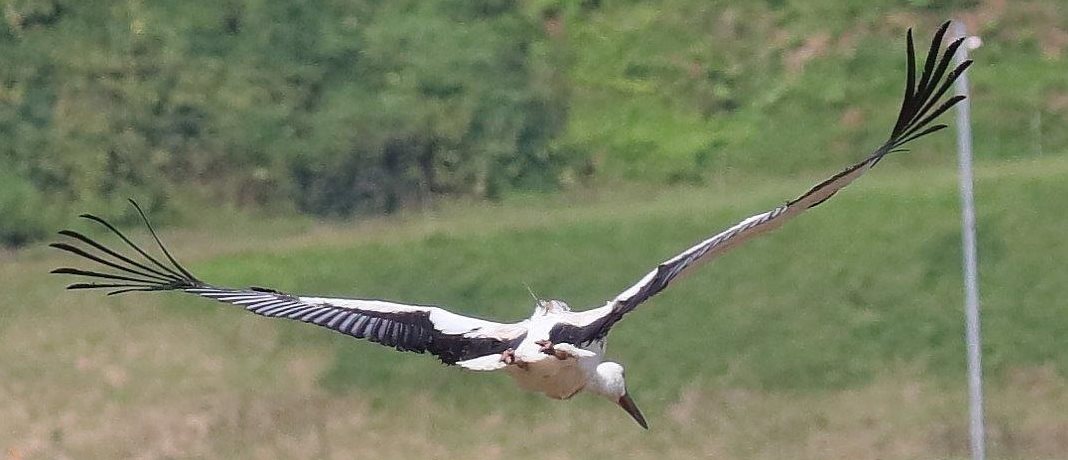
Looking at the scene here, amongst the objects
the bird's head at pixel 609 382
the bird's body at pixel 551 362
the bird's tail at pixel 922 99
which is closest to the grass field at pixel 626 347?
the bird's head at pixel 609 382

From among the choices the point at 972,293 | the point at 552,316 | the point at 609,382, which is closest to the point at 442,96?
the point at 972,293

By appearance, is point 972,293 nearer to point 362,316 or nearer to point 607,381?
→ point 607,381

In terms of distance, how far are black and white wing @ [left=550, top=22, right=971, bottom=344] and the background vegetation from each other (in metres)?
12.0

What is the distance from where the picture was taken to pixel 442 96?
90.7 ft

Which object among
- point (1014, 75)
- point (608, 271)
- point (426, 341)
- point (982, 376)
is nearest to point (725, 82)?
point (1014, 75)

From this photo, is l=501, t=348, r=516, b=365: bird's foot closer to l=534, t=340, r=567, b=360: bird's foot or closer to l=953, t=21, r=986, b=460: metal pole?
l=534, t=340, r=567, b=360: bird's foot

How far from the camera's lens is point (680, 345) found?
2152 cm

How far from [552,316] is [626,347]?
45.2 ft

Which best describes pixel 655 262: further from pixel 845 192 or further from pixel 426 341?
pixel 426 341

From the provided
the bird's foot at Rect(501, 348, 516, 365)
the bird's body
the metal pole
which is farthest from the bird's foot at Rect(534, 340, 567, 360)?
the metal pole

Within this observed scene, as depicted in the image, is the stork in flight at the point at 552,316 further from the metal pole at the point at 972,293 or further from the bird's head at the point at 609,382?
the metal pole at the point at 972,293

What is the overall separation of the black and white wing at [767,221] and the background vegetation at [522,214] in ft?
39.3

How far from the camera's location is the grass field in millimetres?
20078

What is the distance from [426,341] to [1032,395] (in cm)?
1360
